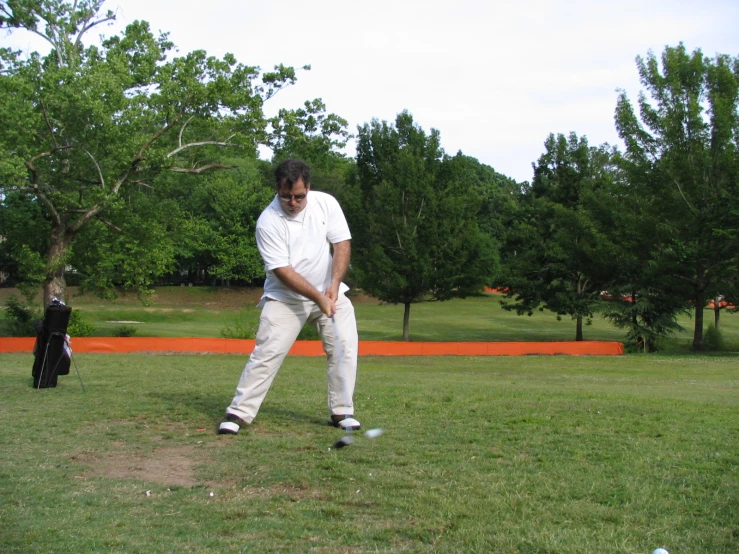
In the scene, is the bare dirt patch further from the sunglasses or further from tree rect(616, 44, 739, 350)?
tree rect(616, 44, 739, 350)

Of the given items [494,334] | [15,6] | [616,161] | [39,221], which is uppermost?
[15,6]

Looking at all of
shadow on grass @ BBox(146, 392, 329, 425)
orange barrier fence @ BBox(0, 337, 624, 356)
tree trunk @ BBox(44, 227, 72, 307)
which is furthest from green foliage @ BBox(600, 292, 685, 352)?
shadow on grass @ BBox(146, 392, 329, 425)

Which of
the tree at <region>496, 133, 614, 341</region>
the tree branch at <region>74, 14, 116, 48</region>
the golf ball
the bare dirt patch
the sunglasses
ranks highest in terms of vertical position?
the tree branch at <region>74, 14, 116, 48</region>

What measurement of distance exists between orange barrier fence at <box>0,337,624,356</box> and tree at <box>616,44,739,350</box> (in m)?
4.42

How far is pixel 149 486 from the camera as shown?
14.4 ft

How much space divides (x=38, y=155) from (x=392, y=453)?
2555cm

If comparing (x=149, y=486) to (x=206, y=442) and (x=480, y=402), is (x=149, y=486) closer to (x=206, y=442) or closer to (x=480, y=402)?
(x=206, y=442)

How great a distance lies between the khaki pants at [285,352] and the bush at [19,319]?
26.2 meters

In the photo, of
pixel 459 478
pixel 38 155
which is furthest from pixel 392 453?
pixel 38 155

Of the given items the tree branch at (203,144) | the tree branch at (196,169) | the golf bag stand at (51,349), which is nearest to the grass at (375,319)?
the tree branch at (196,169)

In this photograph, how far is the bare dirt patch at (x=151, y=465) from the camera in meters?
4.58

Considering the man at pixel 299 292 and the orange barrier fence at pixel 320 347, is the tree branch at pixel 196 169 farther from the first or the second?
the man at pixel 299 292

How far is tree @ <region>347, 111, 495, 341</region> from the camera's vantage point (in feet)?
122

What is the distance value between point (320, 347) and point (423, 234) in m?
12.9
